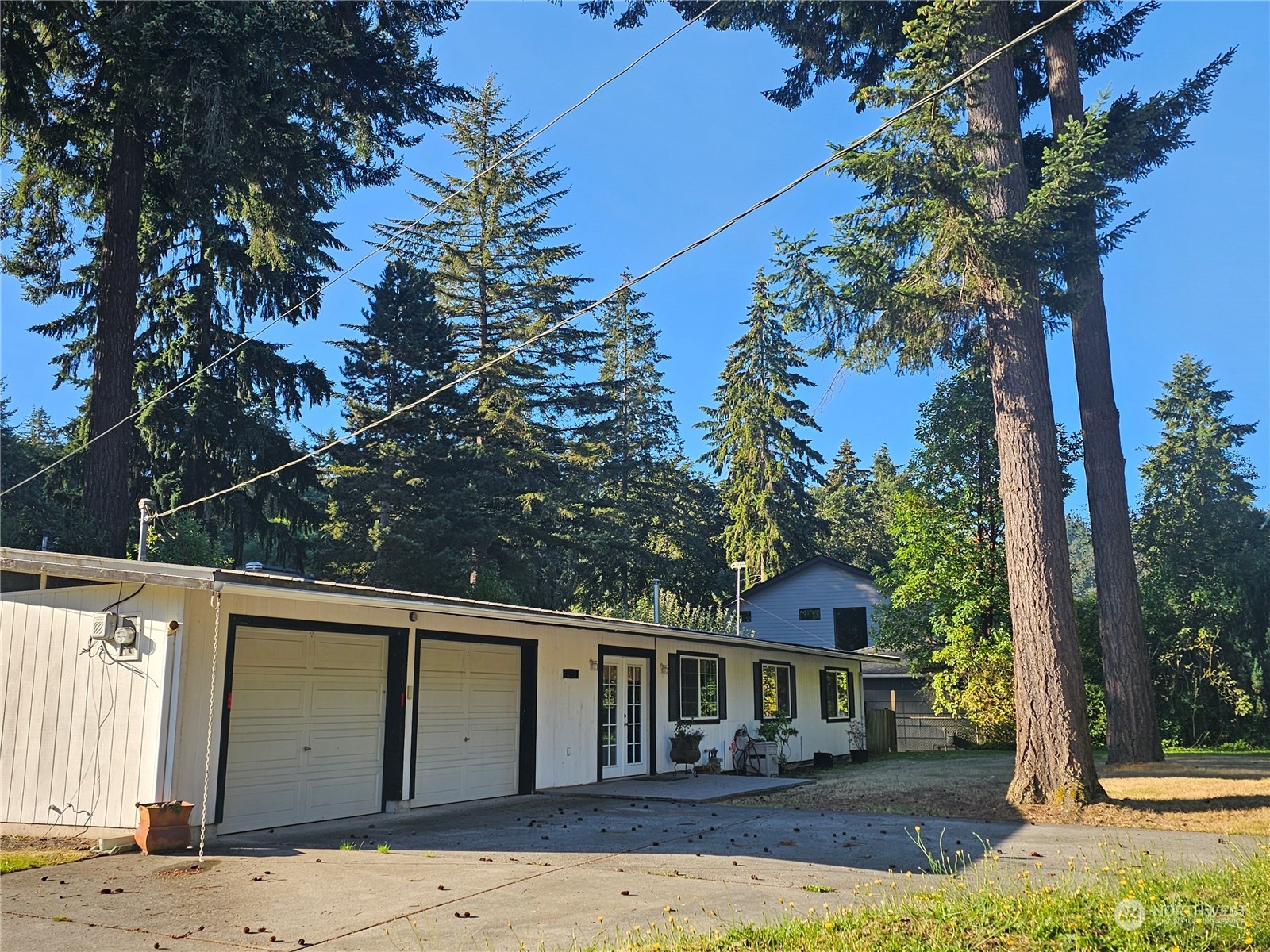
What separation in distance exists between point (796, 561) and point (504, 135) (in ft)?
71.3

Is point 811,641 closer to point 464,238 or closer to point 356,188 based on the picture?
point 464,238

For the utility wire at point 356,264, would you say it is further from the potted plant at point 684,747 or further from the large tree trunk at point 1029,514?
the potted plant at point 684,747

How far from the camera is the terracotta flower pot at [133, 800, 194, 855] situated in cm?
809

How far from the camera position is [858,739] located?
77.7 ft

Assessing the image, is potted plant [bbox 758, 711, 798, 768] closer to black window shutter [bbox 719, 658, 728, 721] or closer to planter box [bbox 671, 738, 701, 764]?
black window shutter [bbox 719, 658, 728, 721]

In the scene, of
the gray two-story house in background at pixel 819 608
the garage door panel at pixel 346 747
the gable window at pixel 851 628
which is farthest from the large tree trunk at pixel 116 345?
the gable window at pixel 851 628

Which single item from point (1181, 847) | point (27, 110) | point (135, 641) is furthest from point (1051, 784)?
point (27, 110)

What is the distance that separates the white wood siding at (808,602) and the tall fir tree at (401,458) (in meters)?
12.2

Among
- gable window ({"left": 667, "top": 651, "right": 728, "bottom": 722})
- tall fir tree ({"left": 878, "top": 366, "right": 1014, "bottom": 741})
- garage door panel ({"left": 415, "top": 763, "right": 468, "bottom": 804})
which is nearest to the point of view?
garage door panel ({"left": 415, "top": 763, "right": 468, "bottom": 804})

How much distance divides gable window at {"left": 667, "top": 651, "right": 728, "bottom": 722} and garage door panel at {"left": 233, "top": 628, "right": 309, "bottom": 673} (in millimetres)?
7551

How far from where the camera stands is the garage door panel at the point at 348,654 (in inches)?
417

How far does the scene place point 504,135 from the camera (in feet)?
115

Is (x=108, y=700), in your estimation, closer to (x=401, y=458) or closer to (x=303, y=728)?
(x=303, y=728)

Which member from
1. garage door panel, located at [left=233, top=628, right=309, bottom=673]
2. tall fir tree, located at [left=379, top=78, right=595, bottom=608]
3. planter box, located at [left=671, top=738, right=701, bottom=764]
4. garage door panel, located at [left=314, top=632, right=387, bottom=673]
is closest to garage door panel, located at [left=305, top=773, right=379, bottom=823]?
garage door panel, located at [left=314, top=632, right=387, bottom=673]
